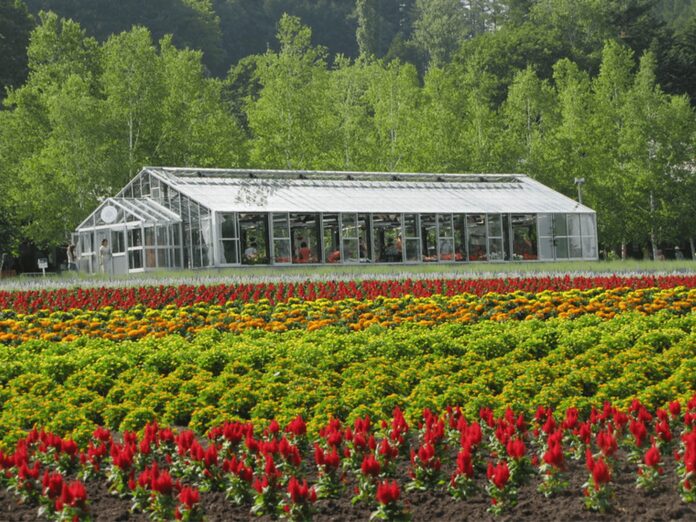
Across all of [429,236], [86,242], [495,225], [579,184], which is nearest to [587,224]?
[579,184]

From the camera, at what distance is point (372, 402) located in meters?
9.62

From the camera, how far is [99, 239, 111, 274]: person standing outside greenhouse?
36.8m

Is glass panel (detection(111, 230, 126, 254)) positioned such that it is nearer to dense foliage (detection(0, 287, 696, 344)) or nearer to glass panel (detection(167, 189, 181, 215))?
glass panel (detection(167, 189, 181, 215))

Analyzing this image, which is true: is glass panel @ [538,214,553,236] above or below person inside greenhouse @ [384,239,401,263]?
above

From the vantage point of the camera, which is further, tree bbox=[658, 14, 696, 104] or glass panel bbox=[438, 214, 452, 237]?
tree bbox=[658, 14, 696, 104]

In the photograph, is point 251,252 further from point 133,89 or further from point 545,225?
point 545,225

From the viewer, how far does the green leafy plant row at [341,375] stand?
9477 mm

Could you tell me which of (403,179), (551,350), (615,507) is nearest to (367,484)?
(615,507)

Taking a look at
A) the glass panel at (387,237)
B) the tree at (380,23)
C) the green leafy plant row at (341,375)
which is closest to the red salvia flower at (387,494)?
the green leafy plant row at (341,375)

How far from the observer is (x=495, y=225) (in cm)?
4181

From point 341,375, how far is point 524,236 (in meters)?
32.9

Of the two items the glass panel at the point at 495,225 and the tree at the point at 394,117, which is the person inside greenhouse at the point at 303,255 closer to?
the glass panel at the point at 495,225

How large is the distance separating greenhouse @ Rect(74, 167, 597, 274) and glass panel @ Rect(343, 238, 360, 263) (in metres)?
0.04

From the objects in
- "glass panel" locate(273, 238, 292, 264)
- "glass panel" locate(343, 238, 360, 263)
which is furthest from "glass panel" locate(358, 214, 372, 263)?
"glass panel" locate(273, 238, 292, 264)
